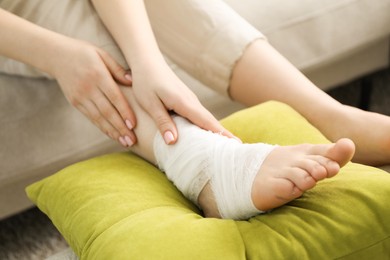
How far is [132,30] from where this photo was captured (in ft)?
3.22

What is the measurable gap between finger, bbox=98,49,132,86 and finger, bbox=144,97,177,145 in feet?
0.25

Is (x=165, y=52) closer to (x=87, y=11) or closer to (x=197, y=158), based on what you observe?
(x=87, y=11)

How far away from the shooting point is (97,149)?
119cm

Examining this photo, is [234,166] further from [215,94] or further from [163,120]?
[215,94]

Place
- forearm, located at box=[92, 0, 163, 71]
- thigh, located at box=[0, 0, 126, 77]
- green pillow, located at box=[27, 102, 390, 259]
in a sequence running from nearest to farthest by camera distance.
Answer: green pillow, located at box=[27, 102, 390, 259] < forearm, located at box=[92, 0, 163, 71] < thigh, located at box=[0, 0, 126, 77]

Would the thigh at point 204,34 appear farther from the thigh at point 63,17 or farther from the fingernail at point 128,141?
the fingernail at point 128,141

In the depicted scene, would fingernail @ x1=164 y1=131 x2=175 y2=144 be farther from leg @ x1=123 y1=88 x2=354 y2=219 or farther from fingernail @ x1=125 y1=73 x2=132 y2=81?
fingernail @ x1=125 y1=73 x2=132 y2=81

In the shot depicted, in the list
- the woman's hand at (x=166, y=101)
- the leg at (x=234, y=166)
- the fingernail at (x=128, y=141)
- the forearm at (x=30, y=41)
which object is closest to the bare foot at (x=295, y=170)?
the leg at (x=234, y=166)

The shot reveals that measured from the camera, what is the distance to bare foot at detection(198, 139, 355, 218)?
2.34 feet

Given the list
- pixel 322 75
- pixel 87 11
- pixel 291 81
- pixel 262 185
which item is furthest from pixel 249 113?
pixel 322 75

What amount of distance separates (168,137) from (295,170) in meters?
0.20

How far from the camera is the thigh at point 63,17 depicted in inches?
41.7

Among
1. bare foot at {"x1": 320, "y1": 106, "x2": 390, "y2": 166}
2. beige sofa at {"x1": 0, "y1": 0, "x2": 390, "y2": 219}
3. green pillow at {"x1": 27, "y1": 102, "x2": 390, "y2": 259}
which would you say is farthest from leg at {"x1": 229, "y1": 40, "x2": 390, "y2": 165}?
beige sofa at {"x1": 0, "y1": 0, "x2": 390, "y2": 219}

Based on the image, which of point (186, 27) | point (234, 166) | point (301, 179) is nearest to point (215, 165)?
point (234, 166)
